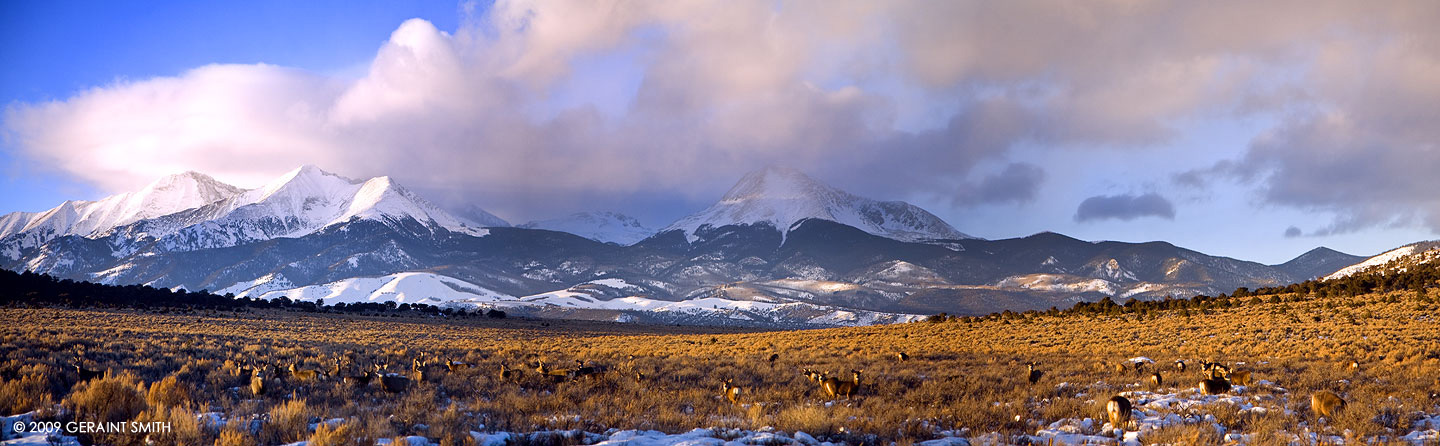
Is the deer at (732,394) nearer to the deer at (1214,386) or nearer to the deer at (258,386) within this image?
the deer at (1214,386)

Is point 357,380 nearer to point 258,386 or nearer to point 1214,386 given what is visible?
point 258,386

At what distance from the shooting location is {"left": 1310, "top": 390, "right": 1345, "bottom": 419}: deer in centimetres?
1214

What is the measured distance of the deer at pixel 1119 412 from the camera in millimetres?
11938

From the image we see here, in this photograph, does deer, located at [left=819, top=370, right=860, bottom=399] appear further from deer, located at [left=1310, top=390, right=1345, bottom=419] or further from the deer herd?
deer, located at [left=1310, top=390, right=1345, bottom=419]

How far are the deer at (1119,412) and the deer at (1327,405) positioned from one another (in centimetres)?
327

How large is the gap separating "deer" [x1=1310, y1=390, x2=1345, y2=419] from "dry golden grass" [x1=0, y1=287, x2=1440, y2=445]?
0.15 m

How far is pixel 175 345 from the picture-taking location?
27078 millimetres

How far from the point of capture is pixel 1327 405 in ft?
40.1

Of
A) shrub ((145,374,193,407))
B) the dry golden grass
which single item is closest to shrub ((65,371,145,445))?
the dry golden grass

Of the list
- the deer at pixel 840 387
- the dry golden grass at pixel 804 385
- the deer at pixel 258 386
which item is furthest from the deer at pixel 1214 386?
the deer at pixel 258 386

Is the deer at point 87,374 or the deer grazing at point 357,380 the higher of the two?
the deer at point 87,374

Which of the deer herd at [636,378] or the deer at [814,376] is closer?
the deer herd at [636,378]

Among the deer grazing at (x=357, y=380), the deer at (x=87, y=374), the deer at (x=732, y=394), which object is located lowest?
the deer at (x=732, y=394)

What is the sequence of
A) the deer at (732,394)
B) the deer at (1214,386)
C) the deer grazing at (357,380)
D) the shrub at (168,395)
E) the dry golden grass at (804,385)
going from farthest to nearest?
the deer grazing at (357,380)
the deer at (732,394)
the deer at (1214,386)
the shrub at (168,395)
the dry golden grass at (804,385)
